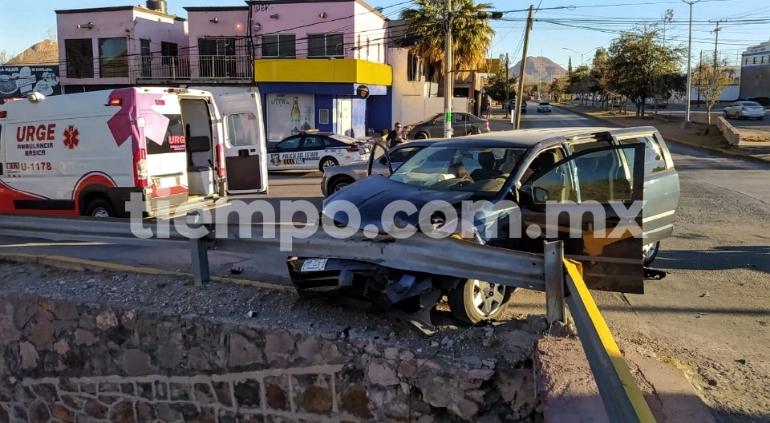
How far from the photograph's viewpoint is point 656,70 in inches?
1984

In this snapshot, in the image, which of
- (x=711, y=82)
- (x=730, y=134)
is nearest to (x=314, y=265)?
(x=730, y=134)

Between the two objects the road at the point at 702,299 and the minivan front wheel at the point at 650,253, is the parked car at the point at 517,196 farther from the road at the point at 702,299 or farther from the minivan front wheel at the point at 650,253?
the road at the point at 702,299

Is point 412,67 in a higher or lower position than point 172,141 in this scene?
higher

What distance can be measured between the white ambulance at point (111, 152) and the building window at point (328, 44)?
819 inches

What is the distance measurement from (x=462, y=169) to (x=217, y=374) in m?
3.19

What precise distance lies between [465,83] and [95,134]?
147 feet

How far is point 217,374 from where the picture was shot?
4531mm

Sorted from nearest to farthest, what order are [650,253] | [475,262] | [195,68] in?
1. [475,262]
2. [650,253]
3. [195,68]

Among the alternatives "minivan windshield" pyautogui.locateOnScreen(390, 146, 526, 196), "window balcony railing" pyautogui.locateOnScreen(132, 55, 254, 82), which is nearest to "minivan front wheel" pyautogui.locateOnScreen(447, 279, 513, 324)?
"minivan windshield" pyautogui.locateOnScreen(390, 146, 526, 196)

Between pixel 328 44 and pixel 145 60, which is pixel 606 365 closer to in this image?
pixel 328 44

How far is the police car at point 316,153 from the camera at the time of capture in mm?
19594

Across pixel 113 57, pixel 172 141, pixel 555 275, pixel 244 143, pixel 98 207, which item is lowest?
pixel 98 207

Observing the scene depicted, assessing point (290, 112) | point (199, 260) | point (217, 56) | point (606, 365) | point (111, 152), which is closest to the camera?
point (606, 365)

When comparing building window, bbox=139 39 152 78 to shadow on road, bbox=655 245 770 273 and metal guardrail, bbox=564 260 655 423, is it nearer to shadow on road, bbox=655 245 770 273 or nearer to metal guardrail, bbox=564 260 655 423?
shadow on road, bbox=655 245 770 273
